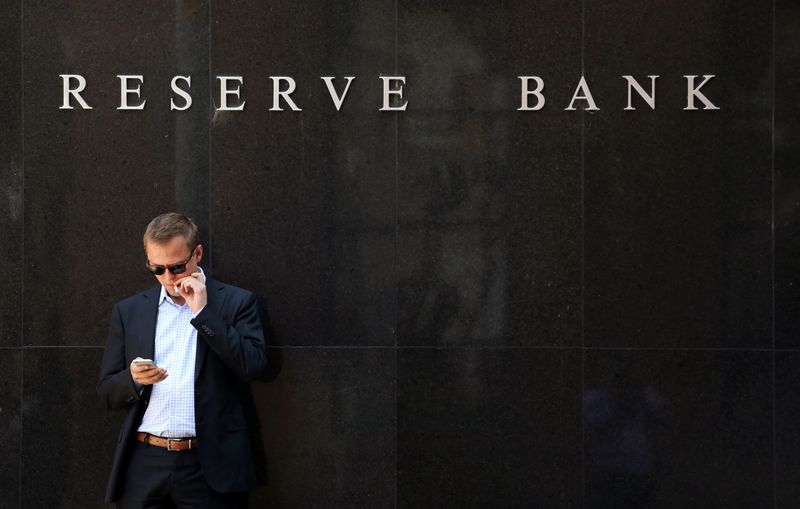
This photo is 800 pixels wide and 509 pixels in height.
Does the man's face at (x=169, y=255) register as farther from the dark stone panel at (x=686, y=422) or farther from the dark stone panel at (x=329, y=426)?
the dark stone panel at (x=686, y=422)

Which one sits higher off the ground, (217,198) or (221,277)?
(217,198)

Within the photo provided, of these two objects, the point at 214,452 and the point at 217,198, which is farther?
the point at 217,198

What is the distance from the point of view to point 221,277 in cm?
645

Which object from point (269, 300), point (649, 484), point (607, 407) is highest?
point (269, 300)

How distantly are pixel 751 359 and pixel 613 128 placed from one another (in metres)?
1.69

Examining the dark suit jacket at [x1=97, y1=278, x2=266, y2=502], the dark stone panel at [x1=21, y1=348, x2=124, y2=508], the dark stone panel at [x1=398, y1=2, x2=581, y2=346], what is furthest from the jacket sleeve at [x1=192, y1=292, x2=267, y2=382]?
the dark stone panel at [x1=21, y1=348, x2=124, y2=508]

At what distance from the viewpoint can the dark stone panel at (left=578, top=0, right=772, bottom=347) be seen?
20.9ft

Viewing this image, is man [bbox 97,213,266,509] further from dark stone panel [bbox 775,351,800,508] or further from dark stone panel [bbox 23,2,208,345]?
dark stone panel [bbox 775,351,800,508]

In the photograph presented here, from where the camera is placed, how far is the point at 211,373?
226 inches

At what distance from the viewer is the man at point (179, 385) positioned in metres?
5.54

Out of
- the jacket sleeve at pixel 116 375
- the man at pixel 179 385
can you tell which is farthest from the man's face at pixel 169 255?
the jacket sleeve at pixel 116 375

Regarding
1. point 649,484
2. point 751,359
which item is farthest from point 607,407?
point 751,359

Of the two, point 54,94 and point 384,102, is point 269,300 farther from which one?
point 54,94

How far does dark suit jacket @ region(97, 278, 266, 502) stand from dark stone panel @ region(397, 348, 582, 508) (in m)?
1.11
